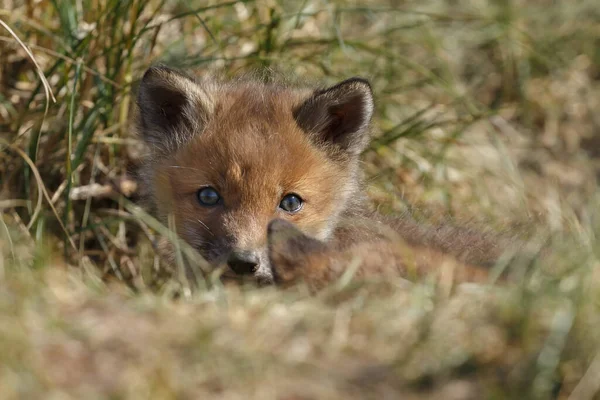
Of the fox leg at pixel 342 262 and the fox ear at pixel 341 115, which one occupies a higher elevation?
the fox ear at pixel 341 115

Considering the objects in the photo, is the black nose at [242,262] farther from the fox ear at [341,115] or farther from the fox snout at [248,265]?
the fox ear at [341,115]

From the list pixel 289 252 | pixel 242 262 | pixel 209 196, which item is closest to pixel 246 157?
pixel 209 196

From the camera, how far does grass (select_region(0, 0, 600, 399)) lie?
227 cm

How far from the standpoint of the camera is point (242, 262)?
3.66 m

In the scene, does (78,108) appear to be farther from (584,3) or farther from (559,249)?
(584,3)

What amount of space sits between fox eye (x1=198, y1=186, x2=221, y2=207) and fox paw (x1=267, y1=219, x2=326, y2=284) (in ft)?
3.18

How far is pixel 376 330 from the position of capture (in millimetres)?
2498

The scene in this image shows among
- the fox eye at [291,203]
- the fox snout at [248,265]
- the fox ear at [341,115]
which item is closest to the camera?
the fox snout at [248,265]

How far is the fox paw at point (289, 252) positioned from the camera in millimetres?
2998

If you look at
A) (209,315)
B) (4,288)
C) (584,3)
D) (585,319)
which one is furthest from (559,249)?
(584,3)

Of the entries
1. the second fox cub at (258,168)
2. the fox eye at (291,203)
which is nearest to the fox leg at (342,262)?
the second fox cub at (258,168)

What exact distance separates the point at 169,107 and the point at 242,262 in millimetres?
1327

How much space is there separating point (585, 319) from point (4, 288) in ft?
6.04

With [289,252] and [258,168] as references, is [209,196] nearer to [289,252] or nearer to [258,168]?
[258,168]
